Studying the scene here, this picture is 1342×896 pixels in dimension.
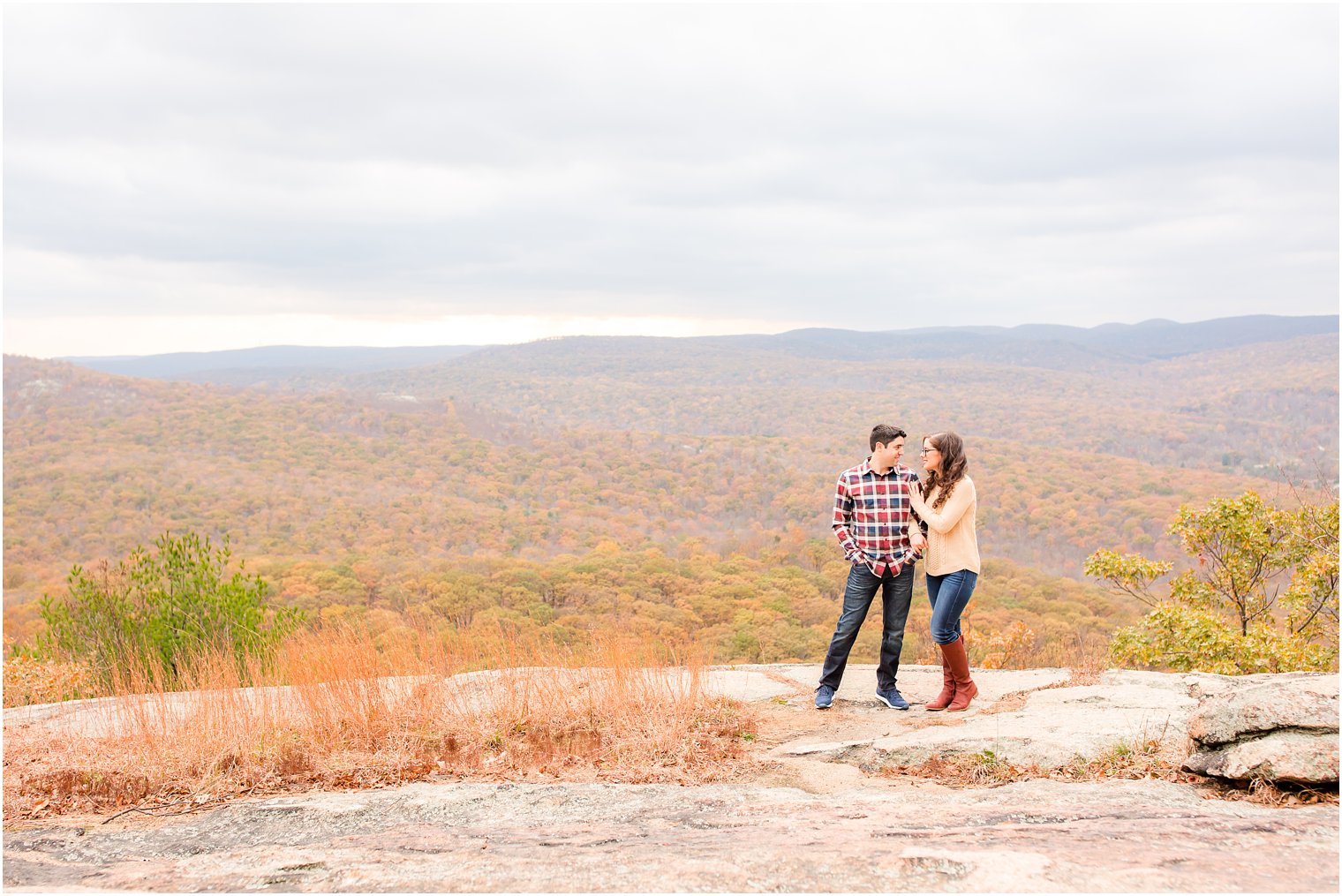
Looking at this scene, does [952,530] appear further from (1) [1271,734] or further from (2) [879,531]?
(1) [1271,734]

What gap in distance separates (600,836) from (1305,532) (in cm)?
995

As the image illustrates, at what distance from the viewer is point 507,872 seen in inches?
125

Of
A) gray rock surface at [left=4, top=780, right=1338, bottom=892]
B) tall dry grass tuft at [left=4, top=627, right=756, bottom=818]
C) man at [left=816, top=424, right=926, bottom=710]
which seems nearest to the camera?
gray rock surface at [left=4, top=780, right=1338, bottom=892]

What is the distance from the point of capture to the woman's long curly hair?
5047mm

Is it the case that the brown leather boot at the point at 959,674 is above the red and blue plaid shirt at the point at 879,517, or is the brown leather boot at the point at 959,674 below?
below

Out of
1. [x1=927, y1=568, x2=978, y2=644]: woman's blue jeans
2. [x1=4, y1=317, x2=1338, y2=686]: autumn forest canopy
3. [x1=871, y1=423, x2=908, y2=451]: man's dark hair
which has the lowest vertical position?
[x1=4, y1=317, x2=1338, y2=686]: autumn forest canopy

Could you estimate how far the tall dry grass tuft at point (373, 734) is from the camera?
15.1 feet

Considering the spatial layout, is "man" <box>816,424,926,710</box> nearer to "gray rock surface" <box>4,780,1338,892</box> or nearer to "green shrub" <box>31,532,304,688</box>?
"gray rock surface" <box>4,780,1338,892</box>

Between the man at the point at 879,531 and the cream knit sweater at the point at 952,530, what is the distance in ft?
0.31

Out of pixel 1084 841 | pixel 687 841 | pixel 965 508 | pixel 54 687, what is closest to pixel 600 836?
pixel 687 841

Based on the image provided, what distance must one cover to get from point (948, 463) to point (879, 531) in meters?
0.59

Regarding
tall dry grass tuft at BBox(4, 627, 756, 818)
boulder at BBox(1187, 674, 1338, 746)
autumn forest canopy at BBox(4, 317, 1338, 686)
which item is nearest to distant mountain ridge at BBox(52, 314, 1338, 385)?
autumn forest canopy at BBox(4, 317, 1338, 686)

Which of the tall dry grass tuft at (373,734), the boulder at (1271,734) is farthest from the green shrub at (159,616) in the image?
the boulder at (1271,734)

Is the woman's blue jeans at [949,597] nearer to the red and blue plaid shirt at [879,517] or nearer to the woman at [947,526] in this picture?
the woman at [947,526]
